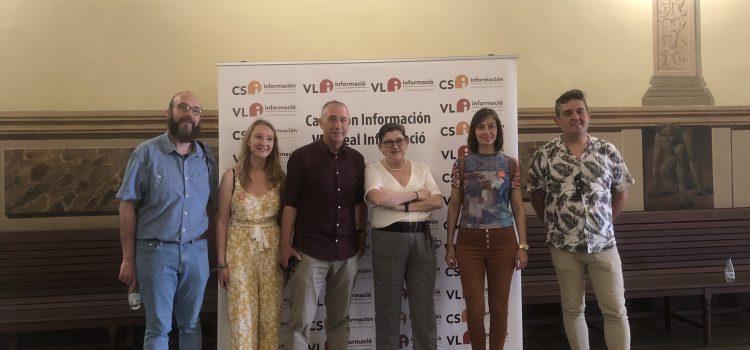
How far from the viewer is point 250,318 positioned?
280cm

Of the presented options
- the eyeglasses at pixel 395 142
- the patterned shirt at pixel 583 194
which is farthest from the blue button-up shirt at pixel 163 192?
the patterned shirt at pixel 583 194

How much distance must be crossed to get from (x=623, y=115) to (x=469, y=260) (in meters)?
2.58

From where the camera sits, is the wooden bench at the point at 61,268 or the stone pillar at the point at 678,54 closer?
the wooden bench at the point at 61,268

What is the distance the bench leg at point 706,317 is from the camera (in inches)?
159

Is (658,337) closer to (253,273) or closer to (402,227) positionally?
(402,227)

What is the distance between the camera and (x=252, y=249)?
112 inches

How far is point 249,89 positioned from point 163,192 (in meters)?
0.99

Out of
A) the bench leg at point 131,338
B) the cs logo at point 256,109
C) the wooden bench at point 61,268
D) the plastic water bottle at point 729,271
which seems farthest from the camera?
the plastic water bottle at point 729,271

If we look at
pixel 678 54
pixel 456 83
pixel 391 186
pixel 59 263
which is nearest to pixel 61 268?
pixel 59 263

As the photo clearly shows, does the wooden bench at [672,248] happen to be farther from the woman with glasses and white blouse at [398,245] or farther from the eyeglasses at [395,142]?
the eyeglasses at [395,142]

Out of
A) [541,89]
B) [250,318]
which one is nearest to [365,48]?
[541,89]

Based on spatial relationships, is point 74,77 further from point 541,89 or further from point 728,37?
point 728,37

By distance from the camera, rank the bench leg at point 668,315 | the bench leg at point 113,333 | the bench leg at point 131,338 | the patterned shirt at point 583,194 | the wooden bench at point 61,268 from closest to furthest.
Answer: the patterned shirt at point 583,194
the bench leg at point 113,333
the bench leg at point 131,338
the wooden bench at point 61,268
the bench leg at point 668,315

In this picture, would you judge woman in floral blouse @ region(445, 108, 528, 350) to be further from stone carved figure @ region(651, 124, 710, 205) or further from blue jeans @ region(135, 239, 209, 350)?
stone carved figure @ region(651, 124, 710, 205)
